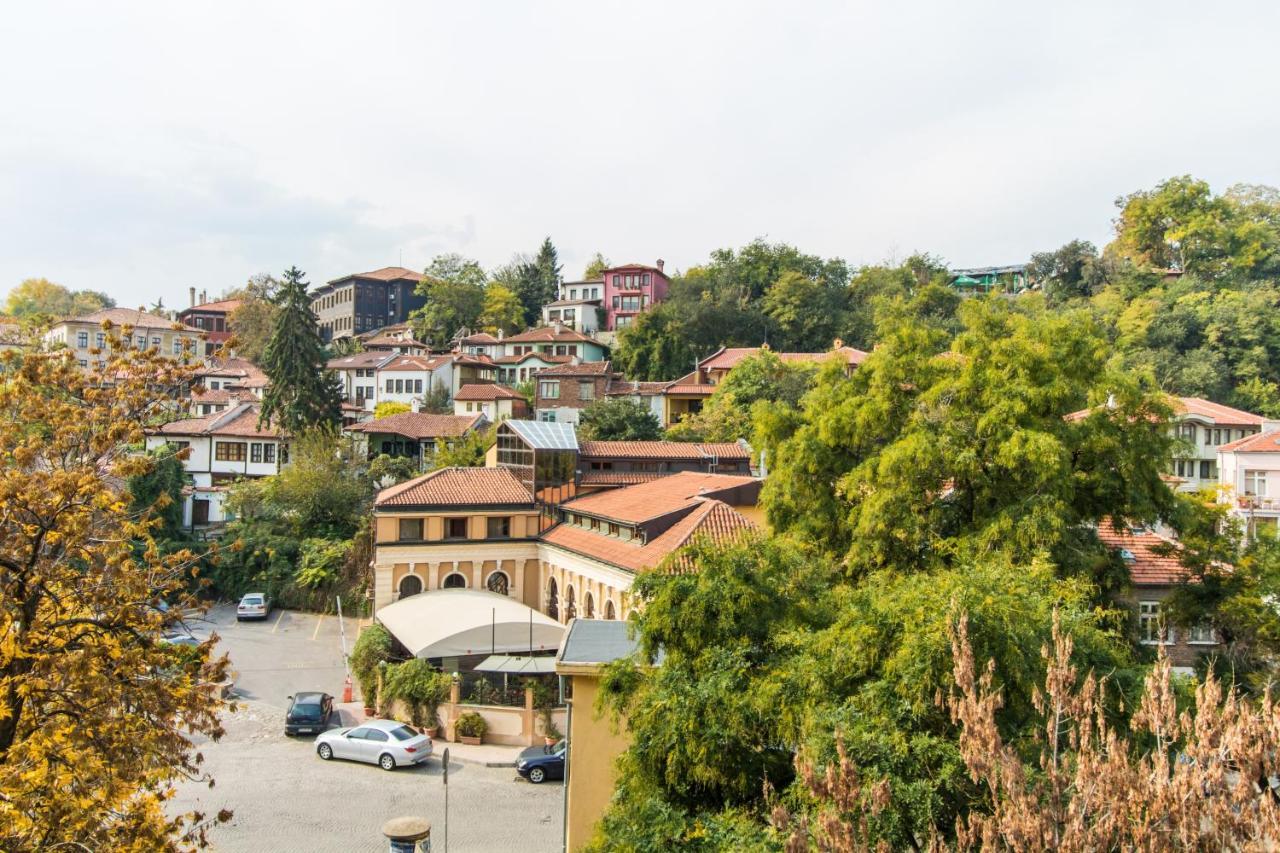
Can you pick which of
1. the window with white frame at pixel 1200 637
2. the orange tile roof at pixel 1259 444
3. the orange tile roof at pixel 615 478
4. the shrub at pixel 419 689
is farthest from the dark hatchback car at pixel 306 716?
the orange tile roof at pixel 1259 444

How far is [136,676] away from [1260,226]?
84.3 meters

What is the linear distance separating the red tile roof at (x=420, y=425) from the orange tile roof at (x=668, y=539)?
2237cm

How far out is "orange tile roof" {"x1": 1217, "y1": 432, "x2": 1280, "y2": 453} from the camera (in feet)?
126

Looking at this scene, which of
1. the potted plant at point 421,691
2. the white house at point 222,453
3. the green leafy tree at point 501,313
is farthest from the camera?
the green leafy tree at point 501,313

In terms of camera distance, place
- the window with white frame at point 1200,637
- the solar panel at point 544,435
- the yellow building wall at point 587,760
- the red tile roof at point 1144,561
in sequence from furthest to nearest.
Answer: the solar panel at point 544,435 < the red tile roof at point 1144,561 < the window with white frame at point 1200,637 < the yellow building wall at point 587,760

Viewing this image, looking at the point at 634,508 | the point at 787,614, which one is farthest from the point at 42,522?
the point at 634,508

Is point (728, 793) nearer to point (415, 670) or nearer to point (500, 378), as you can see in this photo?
point (415, 670)

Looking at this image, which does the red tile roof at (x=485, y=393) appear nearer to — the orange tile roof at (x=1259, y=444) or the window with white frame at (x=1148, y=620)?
A: the orange tile roof at (x=1259, y=444)

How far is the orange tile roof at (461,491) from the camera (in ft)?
114

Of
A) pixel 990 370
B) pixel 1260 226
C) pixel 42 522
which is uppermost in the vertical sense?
pixel 1260 226

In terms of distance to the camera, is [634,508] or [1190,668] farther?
[634,508]

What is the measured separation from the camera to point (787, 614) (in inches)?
536

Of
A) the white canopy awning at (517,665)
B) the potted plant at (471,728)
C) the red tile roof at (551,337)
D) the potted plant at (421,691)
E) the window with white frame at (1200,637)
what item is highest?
the red tile roof at (551,337)

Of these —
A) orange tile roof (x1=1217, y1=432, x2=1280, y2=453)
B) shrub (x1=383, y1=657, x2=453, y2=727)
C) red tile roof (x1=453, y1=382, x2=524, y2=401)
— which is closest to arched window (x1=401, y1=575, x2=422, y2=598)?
shrub (x1=383, y1=657, x2=453, y2=727)
